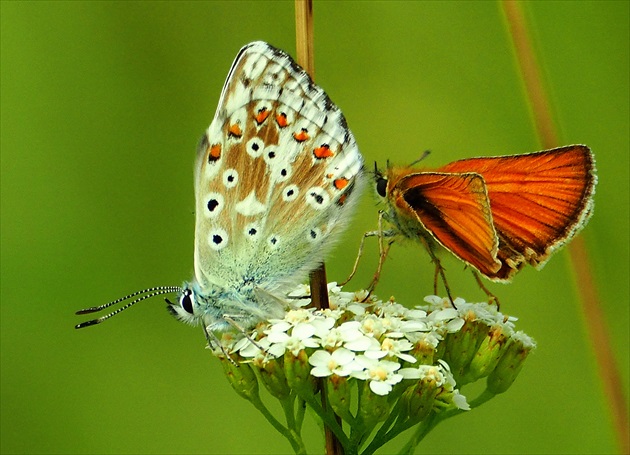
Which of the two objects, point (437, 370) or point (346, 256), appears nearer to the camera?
point (437, 370)

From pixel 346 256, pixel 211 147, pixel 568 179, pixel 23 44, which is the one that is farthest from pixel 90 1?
pixel 568 179

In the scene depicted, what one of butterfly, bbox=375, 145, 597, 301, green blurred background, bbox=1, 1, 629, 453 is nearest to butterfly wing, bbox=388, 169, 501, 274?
butterfly, bbox=375, 145, 597, 301

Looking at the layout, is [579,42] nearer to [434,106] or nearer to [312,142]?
[434,106]

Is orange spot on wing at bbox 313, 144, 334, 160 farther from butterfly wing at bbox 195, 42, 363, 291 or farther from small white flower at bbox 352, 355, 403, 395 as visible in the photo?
small white flower at bbox 352, 355, 403, 395

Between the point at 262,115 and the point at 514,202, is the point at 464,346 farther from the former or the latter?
the point at 262,115

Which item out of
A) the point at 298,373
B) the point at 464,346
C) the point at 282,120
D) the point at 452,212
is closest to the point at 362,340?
the point at 298,373

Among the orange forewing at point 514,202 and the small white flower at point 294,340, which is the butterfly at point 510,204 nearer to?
the orange forewing at point 514,202
